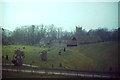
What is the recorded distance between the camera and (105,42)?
12.4 m

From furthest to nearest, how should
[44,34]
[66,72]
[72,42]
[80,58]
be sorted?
[44,34], [72,42], [80,58], [66,72]

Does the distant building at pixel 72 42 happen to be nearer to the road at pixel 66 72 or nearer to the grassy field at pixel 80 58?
the grassy field at pixel 80 58

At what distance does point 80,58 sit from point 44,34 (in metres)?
2.40

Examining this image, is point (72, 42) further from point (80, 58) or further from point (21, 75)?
point (21, 75)

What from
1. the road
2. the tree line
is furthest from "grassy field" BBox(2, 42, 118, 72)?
the tree line

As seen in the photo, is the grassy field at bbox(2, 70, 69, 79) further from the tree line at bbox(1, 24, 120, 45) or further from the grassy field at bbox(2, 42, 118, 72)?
the tree line at bbox(1, 24, 120, 45)

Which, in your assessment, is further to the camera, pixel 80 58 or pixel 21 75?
pixel 80 58

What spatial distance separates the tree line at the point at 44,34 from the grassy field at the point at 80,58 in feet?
1.13

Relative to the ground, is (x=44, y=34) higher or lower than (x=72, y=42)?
higher

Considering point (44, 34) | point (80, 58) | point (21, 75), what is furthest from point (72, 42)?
point (21, 75)

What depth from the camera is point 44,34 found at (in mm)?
12883

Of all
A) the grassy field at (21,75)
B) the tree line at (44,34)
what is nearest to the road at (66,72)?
the grassy field at (21,75)

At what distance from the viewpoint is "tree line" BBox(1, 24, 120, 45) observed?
489 inches

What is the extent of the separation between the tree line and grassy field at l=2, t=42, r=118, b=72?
0.34 meters
